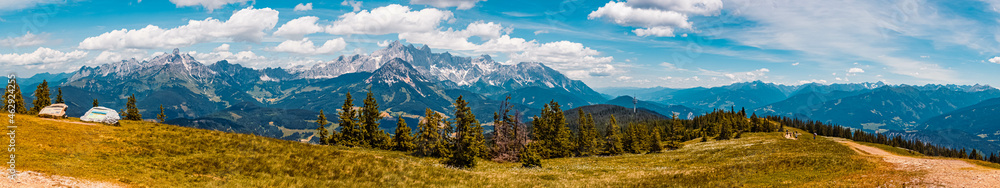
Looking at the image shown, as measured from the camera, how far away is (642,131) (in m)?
94.7

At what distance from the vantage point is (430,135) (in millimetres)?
63375

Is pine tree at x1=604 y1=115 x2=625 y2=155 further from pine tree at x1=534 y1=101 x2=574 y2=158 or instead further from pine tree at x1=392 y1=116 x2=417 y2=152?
pine tree at x1=392 y1=116 x2=417 y2=152

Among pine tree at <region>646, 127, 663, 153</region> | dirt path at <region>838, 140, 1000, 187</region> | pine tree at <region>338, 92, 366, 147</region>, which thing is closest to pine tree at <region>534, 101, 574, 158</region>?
pine tree at <region>646, 127, 663, 153</region>

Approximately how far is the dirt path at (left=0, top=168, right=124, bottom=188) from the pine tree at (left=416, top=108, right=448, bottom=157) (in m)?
37.6

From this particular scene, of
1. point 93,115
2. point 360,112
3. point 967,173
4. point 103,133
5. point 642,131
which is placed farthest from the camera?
point 642,131

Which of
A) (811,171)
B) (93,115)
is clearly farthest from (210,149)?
(811,171)

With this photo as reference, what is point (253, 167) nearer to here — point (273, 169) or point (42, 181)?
point (273, 169)

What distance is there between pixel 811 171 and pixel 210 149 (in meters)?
45.2

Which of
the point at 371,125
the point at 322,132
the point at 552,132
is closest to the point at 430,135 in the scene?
the point at 371,125

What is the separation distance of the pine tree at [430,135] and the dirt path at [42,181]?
123ft

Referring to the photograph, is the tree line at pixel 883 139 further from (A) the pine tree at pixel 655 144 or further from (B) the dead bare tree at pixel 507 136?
(B) the dead bare tree at pixel 507 136

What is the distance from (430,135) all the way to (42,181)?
45.0m

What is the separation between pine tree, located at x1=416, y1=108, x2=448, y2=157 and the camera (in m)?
57.8

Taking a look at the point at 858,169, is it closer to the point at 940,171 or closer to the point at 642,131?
the point at 940,171
